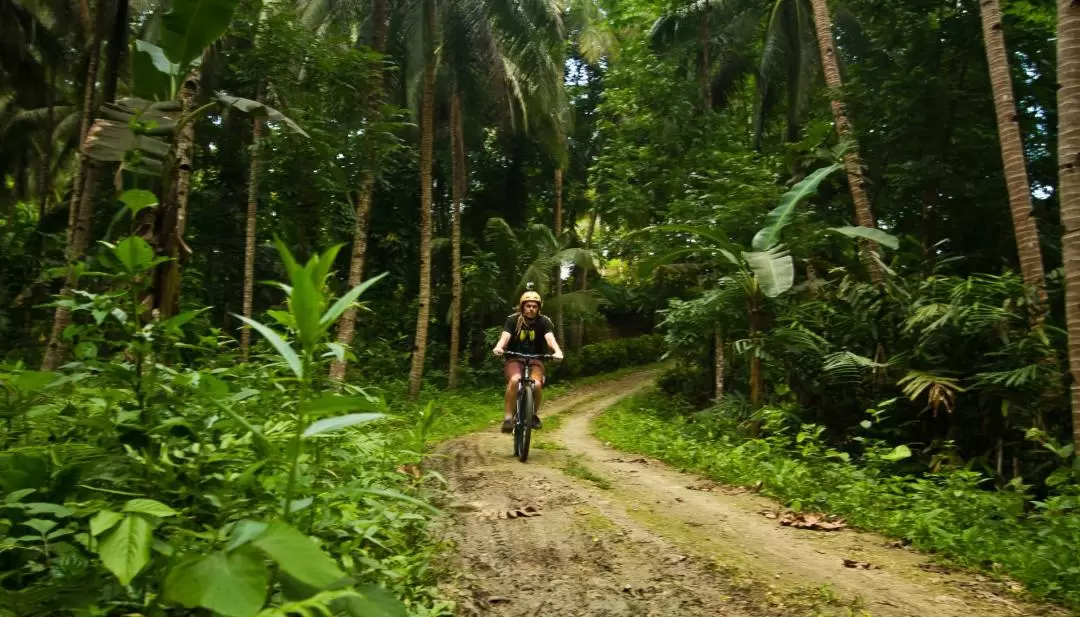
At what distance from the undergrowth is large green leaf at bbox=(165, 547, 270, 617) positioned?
142 inches

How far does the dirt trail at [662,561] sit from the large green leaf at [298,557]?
Answer: 4.75 feet

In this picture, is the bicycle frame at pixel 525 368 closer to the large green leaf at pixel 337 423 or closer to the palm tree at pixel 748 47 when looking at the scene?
the large green leaf at pixel 337 423

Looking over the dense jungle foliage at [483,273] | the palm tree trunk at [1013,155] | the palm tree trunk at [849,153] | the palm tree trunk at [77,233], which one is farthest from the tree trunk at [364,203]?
the palm tree trunk at [1013,155]

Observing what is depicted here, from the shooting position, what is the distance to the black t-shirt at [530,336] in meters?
7.11

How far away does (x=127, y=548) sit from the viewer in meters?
1.70

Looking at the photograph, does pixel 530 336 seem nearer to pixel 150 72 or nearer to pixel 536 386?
pixel 536 386

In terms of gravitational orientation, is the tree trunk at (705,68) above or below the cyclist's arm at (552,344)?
above

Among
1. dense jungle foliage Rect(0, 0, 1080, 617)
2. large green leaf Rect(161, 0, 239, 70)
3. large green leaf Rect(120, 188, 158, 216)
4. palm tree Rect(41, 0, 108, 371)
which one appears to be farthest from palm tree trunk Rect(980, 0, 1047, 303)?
palm tree Rect(41, 0, 108, 371)

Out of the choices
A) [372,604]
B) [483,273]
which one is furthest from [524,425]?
[483,273]

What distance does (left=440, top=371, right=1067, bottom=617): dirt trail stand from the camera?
3.04 m

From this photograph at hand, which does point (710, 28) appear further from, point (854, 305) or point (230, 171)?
point (230, 171)

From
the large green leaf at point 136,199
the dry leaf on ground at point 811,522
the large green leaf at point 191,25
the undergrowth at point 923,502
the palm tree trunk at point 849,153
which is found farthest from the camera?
the palm tree trunk at point 849,153

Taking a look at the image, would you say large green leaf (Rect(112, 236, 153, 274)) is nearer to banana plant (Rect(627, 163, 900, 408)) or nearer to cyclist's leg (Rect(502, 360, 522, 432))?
cyclist's leg (Rect(502, 360, 522, 432))

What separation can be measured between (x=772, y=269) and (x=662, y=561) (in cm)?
499
